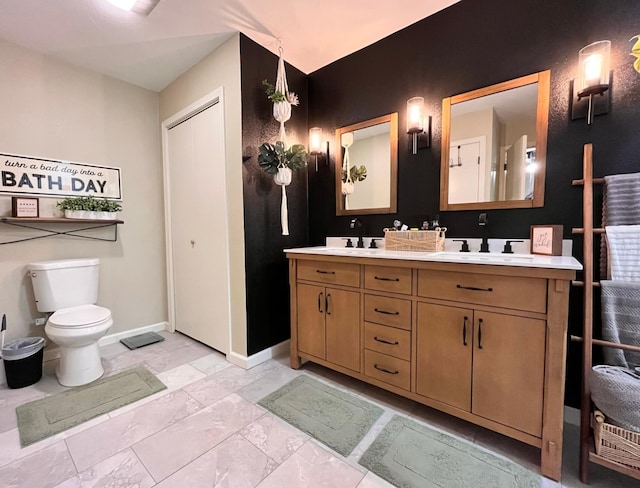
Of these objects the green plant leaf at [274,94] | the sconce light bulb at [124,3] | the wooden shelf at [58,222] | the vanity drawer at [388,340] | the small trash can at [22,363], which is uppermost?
the sconce light bulb at [124,3]

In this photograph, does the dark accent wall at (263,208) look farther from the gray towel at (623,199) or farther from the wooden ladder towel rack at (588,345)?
the gray towel at (623,199)

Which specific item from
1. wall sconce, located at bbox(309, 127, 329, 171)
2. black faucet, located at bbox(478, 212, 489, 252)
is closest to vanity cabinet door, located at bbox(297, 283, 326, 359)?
black faucet, located at bbox(478, 212, 489, 252)

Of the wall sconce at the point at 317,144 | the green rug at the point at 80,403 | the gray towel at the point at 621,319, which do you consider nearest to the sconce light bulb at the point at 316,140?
the wall sconce at the point at 317,144

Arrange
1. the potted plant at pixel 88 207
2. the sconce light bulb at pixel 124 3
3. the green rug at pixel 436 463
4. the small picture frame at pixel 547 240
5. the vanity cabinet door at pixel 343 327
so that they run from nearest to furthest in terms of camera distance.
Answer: the green rug at pixel 436 463, the small picture frame at pixel 547 240, the sconce light bulb at pixel 124 3, the vanity cabinet door at pixel 343 327, the potted plant at pixel 88 207

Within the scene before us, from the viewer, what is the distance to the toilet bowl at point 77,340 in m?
1.86

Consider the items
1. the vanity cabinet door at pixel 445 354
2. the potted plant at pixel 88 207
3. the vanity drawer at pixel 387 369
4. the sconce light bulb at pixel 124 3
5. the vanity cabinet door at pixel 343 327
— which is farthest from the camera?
the potted plant at pixel 88 207

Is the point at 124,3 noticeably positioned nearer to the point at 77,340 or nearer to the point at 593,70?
the point at 77,340

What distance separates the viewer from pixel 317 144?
97.4 inches

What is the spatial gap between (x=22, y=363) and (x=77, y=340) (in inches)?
17.7

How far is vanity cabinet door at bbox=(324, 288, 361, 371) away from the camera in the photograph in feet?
5.94

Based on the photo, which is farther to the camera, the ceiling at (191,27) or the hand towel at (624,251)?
the ceiling at (191,27)

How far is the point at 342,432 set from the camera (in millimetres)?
1484

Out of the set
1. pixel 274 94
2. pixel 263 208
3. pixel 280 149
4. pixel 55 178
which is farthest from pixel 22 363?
pixel 274 94

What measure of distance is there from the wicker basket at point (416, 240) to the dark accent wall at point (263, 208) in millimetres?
963
